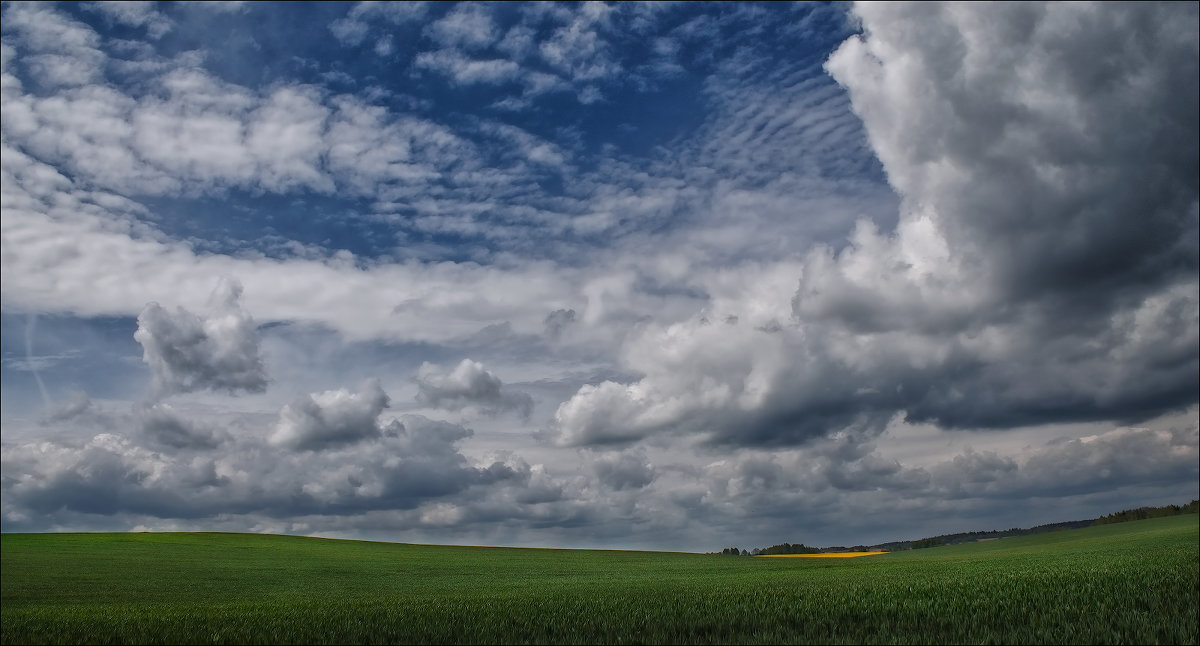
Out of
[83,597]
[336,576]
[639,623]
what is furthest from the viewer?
[336,576]

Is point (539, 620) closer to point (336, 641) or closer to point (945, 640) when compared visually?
point (336, 641)

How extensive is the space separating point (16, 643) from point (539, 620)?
10114mm

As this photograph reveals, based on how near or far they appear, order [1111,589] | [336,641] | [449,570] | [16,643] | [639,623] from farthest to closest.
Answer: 1. [449,570]
2. [1111,589]
3. [16,643]
4. [639,623]
5. [336,641]

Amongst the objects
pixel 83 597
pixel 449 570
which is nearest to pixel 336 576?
pixel 449 570

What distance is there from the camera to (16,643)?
13492 mm

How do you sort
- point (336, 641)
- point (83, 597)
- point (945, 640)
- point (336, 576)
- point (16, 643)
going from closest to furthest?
point (945, 640) < point (336, 641) < point (16, 643) < point (83, 597) < point (336, 576)

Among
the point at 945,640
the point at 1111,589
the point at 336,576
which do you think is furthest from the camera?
the point at 336,576

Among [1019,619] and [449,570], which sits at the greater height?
[1019,619]

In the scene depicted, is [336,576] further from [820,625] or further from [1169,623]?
[1169,623]

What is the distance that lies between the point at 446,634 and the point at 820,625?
6.20 metres

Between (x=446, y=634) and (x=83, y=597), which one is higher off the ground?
(x=446, y=634)

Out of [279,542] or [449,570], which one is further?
[279,542]

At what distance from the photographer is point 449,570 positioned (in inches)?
2253

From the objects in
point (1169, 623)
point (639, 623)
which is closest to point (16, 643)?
point (639, 623)
